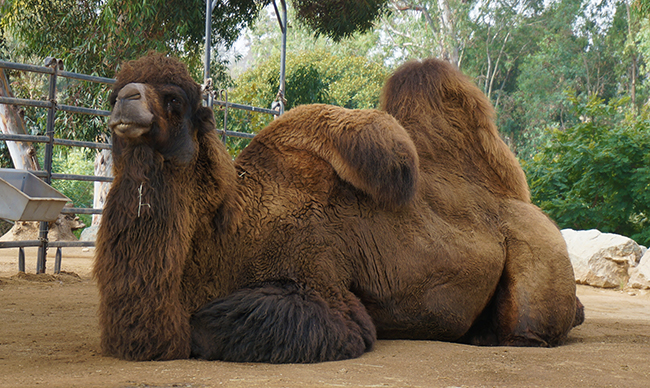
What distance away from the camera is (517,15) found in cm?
3244

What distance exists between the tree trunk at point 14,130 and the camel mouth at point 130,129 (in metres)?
10.5

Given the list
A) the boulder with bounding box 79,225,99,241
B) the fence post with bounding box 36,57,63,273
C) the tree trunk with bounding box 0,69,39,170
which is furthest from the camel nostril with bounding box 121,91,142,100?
the boulder with bounding box 79,225,99,241

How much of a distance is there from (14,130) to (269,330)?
11460mm

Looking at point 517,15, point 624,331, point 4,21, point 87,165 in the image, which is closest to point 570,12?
point 517,15

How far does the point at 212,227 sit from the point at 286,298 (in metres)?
0.47

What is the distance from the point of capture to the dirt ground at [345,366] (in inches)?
95.8

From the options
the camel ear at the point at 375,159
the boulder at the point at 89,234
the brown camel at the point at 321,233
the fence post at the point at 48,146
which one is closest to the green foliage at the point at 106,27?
the boulder at the point at 89,234

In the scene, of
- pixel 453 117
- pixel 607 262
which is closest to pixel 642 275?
pixel 607 262

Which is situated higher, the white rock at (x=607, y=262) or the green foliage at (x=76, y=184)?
the green foliage at (x=76, y=184)

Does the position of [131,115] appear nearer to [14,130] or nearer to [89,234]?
[14,130]

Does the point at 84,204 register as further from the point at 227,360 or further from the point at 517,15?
the point at 517,15

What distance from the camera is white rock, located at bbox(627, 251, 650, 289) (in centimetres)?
866

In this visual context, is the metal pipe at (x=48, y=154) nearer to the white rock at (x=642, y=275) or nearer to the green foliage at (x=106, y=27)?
the green foliage at (x=106, y=27)

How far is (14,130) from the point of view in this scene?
41.7ft
